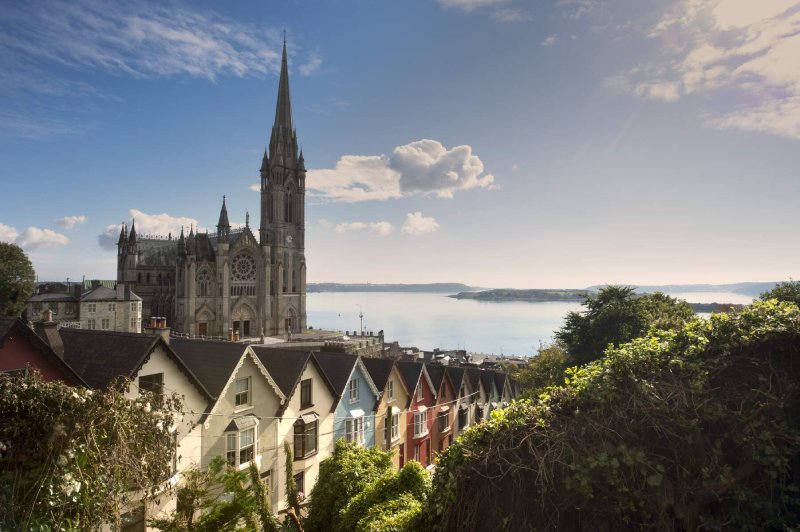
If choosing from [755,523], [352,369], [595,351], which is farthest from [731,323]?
[595,351]

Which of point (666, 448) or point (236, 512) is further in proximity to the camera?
point (236, 512)

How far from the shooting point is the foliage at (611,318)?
29016 millimetres

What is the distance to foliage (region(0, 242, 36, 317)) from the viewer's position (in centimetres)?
4934

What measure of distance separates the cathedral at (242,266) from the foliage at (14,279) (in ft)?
66.6

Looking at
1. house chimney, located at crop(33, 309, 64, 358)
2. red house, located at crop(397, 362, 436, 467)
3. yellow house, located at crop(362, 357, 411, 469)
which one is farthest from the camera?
red house, located at crop(397, 362, 436, 467)

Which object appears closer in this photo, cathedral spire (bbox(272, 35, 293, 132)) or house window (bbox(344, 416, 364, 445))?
house window (bbox(344, 416, 364, 445))

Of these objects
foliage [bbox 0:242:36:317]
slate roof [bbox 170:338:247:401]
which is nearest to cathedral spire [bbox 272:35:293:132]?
foliage [bbox 0:242:36:317]

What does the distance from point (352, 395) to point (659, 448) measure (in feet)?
57.9

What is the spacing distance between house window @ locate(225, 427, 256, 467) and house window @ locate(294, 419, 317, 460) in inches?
91.9

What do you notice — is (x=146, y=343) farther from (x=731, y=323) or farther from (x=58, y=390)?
(x=731, y=323)

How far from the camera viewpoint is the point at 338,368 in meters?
22.0

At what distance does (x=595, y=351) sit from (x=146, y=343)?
27652mm

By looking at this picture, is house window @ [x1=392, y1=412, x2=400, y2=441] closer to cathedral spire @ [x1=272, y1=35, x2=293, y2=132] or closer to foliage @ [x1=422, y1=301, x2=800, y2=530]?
foliage @ [x1=422, y1=301, x2=800, y2=530]

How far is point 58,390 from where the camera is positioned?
6145 mm
